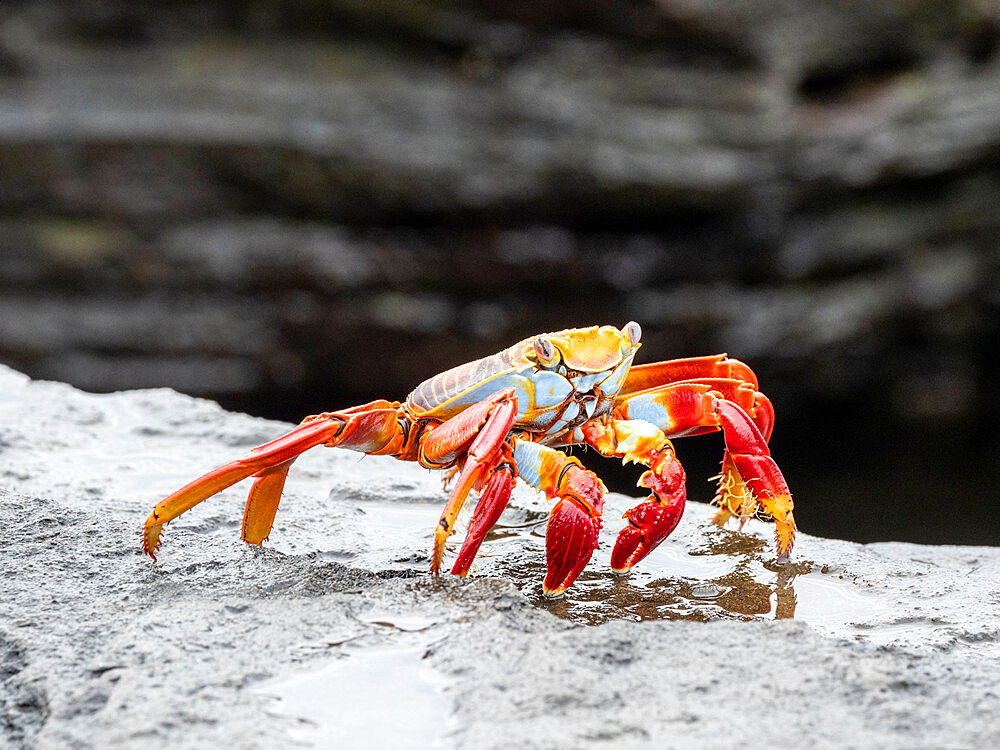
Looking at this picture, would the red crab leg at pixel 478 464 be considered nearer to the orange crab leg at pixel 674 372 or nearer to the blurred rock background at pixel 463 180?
the orange crab leg at pixel 674 372

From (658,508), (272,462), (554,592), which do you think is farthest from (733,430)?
(272,462)

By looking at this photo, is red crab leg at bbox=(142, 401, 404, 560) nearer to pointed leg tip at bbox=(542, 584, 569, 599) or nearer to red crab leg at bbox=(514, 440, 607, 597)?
red crab leg at bbox=(514, 440, 607, 597)

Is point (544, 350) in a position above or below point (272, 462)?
above

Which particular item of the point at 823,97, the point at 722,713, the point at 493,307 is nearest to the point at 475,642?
the point at 722,713

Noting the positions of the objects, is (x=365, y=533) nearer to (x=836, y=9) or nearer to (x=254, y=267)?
(x=254, y=267)

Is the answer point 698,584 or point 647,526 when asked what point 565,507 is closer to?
point 647,526

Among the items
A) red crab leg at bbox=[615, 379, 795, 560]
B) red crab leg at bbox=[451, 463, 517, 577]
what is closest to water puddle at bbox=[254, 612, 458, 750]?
red crab leg at bbox=[451, 463, 517, 577]
